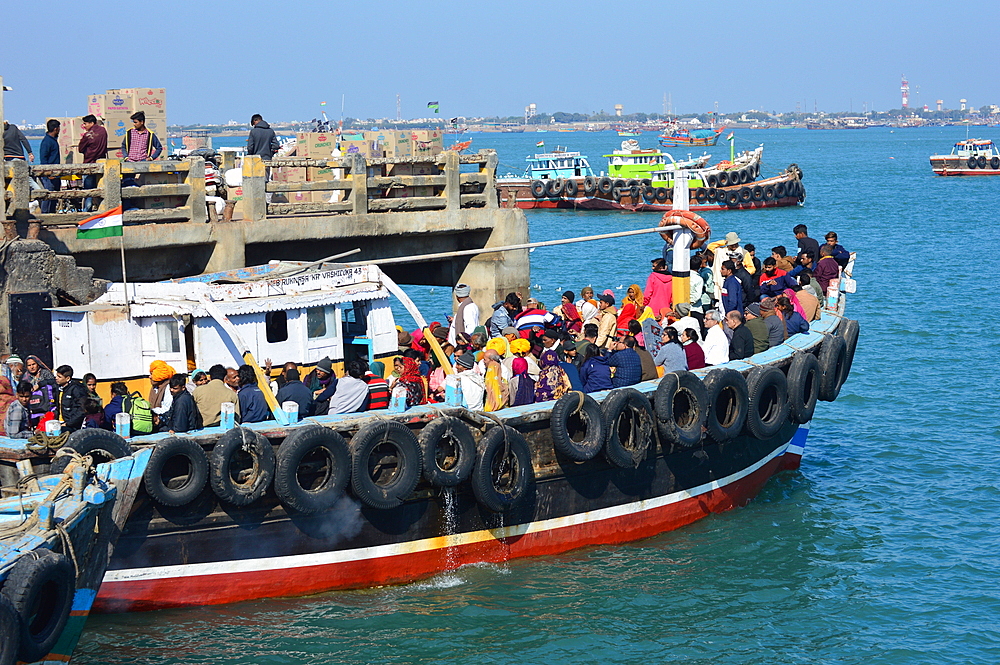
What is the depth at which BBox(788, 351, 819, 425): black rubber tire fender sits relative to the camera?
1443 cm

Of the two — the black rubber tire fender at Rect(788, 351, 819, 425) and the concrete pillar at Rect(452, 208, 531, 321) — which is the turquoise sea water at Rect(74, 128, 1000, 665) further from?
the concrete pillar at Rect(452, 208, 531, 321)

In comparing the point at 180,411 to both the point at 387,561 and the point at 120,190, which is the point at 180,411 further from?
the point at 120,190

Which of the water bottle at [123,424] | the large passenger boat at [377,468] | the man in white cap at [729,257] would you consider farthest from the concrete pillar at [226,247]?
the man in white cap at [729,257]

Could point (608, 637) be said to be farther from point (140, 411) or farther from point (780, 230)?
point (780, 230)

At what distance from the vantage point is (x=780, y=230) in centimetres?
5559

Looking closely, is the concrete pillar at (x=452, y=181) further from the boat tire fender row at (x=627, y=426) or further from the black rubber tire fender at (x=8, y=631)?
the black rubber tire fender at (x=8, y=631)

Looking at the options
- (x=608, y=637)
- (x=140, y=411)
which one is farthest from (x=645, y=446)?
(x=140, y=411)

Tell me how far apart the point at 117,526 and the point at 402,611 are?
311 cm

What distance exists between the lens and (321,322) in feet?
42.3

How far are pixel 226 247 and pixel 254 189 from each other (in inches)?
35.8

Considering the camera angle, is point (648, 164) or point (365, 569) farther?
point (648, 164)

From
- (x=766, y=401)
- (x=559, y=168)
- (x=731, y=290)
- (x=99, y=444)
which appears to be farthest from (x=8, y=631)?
(x=559, y=168)

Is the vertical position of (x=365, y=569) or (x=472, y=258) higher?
(x=472, y=258)

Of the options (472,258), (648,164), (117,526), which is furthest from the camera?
(648,164)
